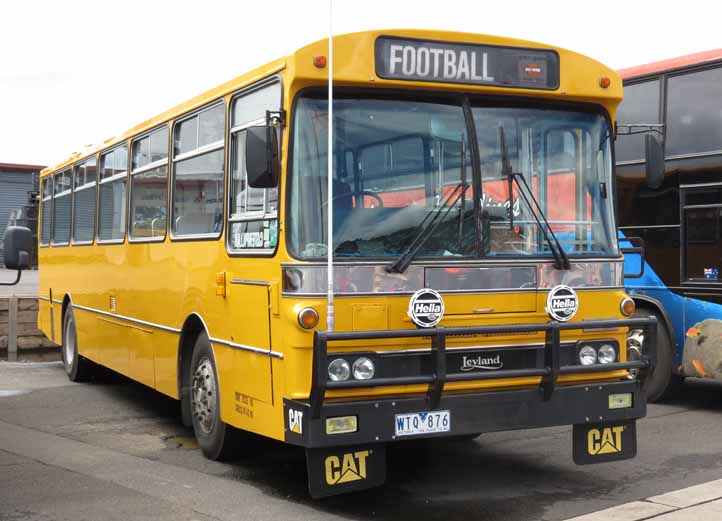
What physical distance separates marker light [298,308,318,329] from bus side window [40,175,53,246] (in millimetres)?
9795

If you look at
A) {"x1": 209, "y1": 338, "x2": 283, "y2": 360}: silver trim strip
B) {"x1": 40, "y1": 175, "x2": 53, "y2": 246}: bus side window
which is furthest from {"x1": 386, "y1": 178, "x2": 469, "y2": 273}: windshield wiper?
{"x1": 40, "y1": 175, "x2": 53, "y2": 246}: bus side window

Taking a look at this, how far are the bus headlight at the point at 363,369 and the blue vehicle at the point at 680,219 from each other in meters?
4.61

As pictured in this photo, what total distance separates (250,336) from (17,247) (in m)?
2.83

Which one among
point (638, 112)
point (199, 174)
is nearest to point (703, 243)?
point (638, 112)

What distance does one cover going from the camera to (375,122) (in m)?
6.88

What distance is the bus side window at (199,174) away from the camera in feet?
26.9

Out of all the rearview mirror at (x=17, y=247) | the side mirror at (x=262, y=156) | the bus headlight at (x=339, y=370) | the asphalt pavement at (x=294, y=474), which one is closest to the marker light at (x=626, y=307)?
the asphalt pavement at (x=294, y=474)

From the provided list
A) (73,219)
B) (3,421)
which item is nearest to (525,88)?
(3,421)

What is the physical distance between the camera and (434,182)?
22.8ft

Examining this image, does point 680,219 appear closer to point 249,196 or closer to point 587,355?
point 587,355

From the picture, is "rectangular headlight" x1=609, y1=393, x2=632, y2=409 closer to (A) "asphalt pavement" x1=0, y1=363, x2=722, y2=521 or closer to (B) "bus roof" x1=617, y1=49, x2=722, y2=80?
(A) "asphalt pavement" x1=0, y1=363, x2=722, y2=521

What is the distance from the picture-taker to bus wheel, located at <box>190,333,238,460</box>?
322 inches

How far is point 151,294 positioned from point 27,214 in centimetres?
580

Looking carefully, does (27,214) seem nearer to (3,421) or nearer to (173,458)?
(3,421)
